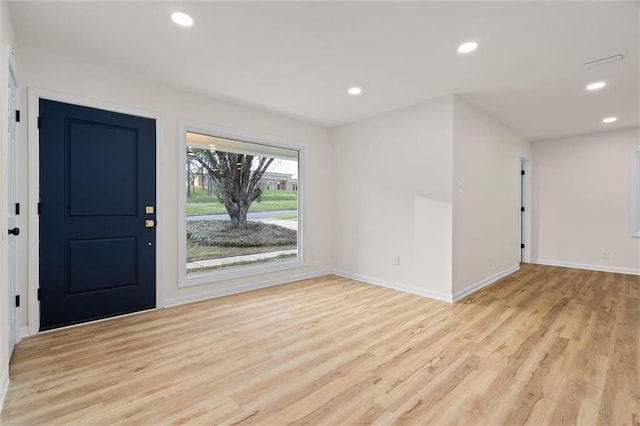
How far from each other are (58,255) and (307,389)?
2.72 metres

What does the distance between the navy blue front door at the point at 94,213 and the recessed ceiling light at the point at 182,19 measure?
1.45 m

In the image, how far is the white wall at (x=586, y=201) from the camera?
211 inches

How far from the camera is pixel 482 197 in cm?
449

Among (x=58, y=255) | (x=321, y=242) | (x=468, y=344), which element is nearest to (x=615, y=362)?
(x=468, y=344)

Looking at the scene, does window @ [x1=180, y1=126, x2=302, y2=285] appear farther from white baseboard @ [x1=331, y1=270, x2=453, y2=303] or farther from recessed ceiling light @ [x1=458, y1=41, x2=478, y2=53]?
recessed ceiling light @ [x1=458, y1=41, x2=478, y2=53]

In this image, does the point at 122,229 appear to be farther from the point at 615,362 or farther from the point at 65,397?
the point at 615,362

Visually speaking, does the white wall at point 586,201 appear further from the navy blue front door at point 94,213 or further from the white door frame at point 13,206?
the white door frame at point 13,206

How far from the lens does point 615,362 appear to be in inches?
90.4

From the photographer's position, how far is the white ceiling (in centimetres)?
221

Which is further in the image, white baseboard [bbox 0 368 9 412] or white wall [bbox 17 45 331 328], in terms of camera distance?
white wall [bbox 17 45 331 328]

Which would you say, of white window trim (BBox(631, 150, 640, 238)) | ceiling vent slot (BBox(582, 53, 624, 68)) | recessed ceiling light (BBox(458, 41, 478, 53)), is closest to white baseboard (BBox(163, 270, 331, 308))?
recessed ceiling light (BBox(458, 41, 478, 53))

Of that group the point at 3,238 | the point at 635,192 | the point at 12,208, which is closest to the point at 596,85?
the point at 635,192

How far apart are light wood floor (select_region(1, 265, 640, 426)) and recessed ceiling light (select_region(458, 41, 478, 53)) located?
2637mm

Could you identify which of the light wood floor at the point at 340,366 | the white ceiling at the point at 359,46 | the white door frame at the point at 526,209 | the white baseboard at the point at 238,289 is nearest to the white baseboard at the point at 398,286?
the light wood floor at the point at 340,366
